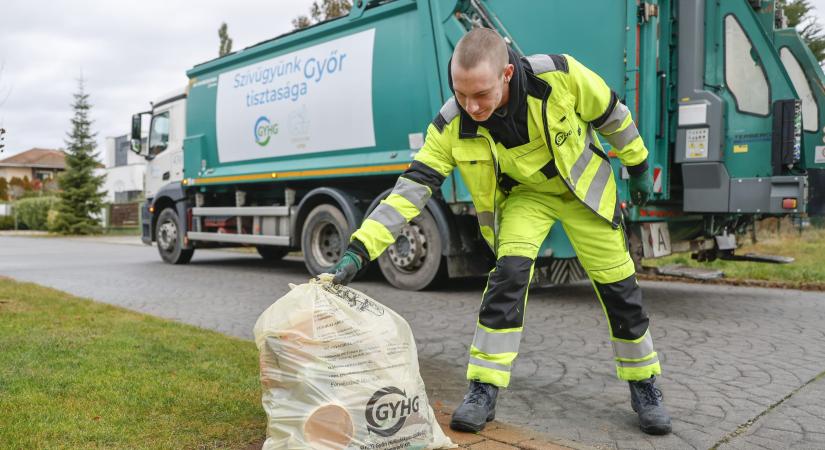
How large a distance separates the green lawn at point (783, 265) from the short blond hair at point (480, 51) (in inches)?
222

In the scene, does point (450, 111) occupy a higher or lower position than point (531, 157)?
higher

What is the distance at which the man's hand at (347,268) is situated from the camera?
2.61m

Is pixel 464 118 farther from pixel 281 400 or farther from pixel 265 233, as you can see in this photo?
pixel 265 233

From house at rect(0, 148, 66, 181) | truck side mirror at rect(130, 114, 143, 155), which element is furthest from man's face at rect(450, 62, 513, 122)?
house at rect(0, 148, 66, 181)

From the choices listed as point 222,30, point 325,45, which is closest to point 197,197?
point 325,45

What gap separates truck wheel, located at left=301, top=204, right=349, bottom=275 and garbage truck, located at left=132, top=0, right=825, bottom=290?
0.08 ft

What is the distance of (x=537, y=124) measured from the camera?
9.29ft

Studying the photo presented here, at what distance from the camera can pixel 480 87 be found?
2.54 metres

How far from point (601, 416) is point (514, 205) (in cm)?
98

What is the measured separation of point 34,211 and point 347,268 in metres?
36.0

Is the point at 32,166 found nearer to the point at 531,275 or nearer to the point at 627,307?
the point at 531,275

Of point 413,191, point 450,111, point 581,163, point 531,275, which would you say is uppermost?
point 450,111

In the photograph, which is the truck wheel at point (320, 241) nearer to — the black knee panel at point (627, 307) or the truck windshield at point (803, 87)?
the truck windshield at point (803, 87)

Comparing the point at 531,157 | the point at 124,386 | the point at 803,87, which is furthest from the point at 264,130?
the point at 531,157
